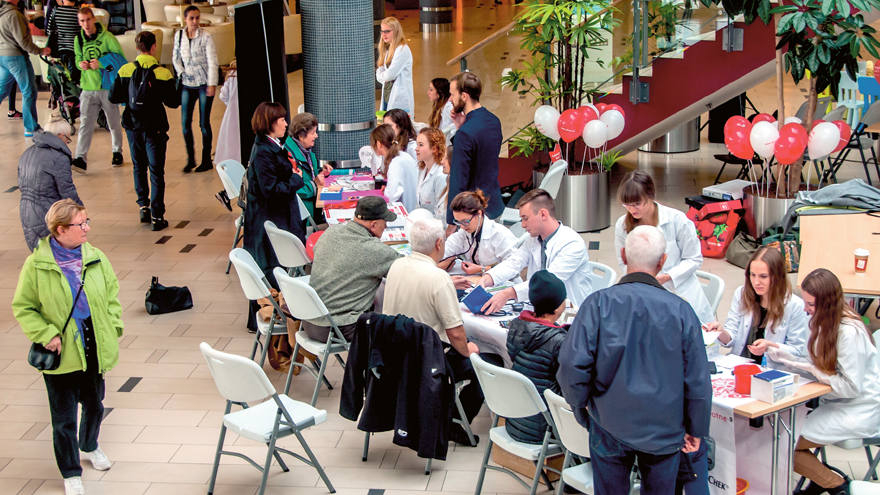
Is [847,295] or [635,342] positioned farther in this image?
[847,295]

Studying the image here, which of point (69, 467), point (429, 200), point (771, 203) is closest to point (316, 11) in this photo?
point (429, 200)

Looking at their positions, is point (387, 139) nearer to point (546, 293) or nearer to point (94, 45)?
point (546, 293)

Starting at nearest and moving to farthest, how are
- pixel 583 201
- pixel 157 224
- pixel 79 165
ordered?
pixel 583 201 → pixel 157 224 → pixel 79 165

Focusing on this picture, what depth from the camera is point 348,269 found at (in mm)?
4828

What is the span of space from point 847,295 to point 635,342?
264cm

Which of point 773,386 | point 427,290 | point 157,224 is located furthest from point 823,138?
point 157,224

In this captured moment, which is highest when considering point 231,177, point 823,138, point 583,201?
point 823,138

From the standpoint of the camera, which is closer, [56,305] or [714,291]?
[56,305]

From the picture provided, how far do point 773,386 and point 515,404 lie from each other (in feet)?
3.58

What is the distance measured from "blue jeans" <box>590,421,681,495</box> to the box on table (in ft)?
2.14

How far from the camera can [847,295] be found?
16.8ft

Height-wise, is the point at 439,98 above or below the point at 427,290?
above

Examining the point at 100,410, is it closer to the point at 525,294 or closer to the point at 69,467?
the point at 69,467

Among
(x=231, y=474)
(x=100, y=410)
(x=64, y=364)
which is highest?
(x=64, y=364)
